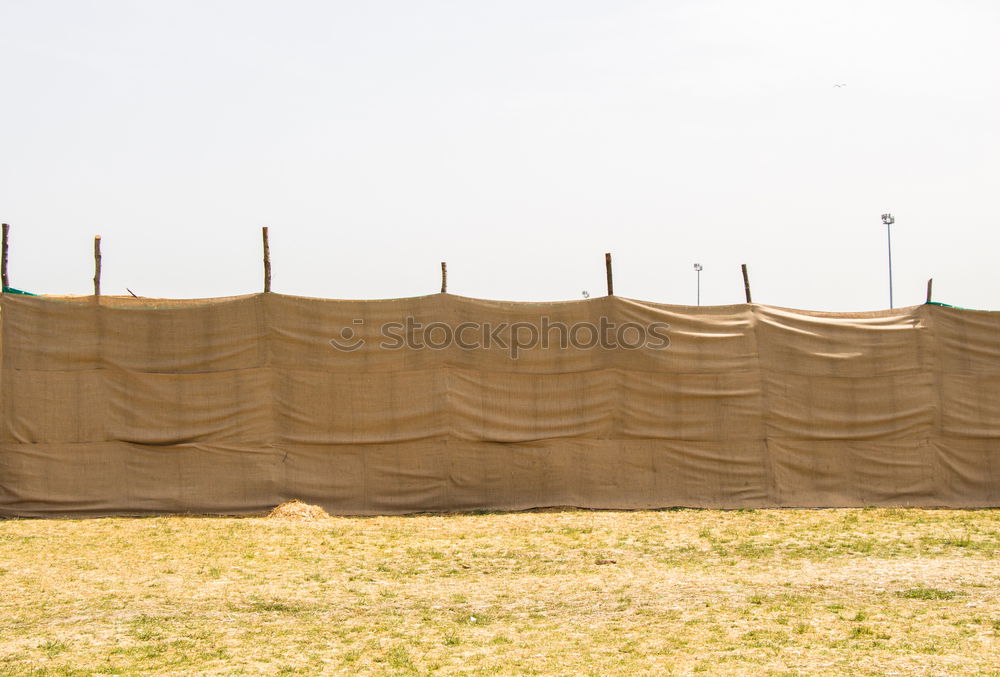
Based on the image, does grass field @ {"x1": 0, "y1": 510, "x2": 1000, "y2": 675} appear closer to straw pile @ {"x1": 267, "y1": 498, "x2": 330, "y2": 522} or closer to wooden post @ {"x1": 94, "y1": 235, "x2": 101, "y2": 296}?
straw pile @ {"x1": 267, "y1": 498, "x2": 330, "y2": 522}

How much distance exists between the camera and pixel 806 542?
10867 mm

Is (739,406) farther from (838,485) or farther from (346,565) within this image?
(346,565)

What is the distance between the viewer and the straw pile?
12.9 m

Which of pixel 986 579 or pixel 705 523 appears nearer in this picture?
pixel 986 579

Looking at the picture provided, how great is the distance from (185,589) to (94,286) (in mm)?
6247

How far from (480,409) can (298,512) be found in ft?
8.92

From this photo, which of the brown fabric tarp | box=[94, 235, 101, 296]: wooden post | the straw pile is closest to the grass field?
the straw pile

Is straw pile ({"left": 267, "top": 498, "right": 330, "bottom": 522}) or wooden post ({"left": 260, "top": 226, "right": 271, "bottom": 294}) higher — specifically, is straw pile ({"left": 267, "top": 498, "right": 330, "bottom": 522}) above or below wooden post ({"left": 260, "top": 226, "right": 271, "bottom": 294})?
below

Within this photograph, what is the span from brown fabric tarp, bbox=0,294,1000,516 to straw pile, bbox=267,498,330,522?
1.03 ft

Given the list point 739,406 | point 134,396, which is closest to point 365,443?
point 134,396

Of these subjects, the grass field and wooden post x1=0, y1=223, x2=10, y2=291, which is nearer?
the grass field

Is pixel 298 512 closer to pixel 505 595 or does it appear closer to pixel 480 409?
pixel 480 409

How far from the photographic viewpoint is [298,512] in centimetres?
1297

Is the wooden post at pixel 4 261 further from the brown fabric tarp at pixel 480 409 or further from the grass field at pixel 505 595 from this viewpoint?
the grass field at pixel 505 595
